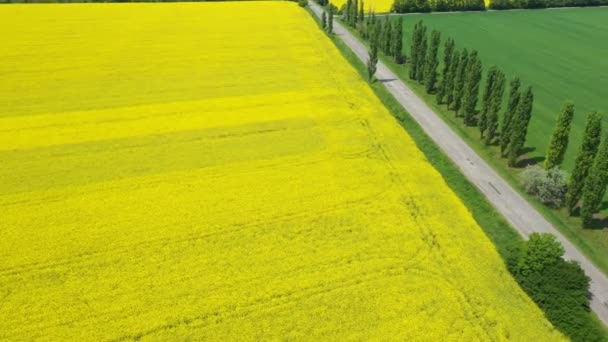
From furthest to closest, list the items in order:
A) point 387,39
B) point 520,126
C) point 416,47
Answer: point 387,39 < point 416,47 < point 520,126

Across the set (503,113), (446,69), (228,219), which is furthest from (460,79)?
(228,219)

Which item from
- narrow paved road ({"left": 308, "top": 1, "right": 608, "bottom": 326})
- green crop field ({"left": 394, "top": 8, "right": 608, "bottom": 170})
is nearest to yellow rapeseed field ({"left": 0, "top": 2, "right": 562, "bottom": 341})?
narrow paved road ({"left": 308, "top": 1, "right": 608, "bottom": 326})

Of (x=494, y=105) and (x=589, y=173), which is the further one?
(x=494, y=105)

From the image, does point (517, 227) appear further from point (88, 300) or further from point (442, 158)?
Answer: point (88, 300)

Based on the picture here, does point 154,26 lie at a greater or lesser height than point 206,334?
greater

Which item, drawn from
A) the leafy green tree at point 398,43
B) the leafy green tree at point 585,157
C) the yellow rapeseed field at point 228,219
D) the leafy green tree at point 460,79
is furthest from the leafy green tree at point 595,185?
the leafy green tree at point 398,43

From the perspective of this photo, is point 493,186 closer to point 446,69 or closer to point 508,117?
point 508,117

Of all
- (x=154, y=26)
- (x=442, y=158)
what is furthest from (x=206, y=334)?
(x=154, y=26)
